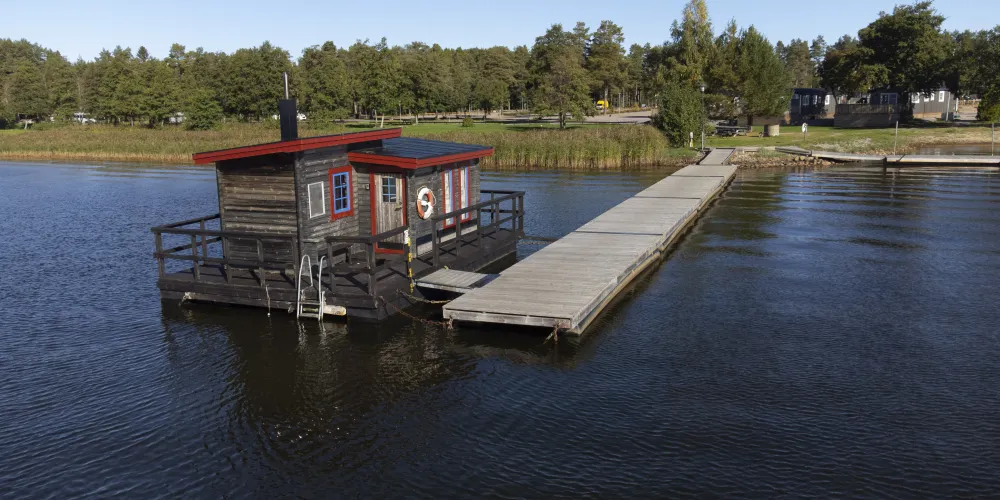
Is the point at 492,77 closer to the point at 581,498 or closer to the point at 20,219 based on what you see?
the point at 20,219

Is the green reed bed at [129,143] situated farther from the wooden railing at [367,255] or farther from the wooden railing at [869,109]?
the wooden railing at [869,109]

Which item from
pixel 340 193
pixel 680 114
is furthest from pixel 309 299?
pixel 680 114

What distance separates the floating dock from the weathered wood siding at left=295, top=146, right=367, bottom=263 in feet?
142

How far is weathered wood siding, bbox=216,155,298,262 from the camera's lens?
734 inches

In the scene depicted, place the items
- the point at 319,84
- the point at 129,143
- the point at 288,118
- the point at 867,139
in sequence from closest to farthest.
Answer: the point at 288,118 < the point at 867,139 < the point at 129,143 < the point at 319,84

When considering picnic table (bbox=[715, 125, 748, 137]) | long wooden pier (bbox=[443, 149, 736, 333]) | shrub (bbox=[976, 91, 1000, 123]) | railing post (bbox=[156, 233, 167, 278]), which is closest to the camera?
long wooden pier (bbox=[443, 149, 736, 333])

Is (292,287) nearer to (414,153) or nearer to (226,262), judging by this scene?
(226,262)

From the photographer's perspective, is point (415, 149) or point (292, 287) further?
point (415, 149)

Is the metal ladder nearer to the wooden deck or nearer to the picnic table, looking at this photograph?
the wooden deck

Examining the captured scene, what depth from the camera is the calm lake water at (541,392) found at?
11.0 metres

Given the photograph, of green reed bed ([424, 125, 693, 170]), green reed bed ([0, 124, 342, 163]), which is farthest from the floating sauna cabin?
green reed bed ([0, 124, 342, 163])

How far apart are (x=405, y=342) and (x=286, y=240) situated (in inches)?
154

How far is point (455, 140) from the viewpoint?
196ft

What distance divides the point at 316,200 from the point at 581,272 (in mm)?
6719
